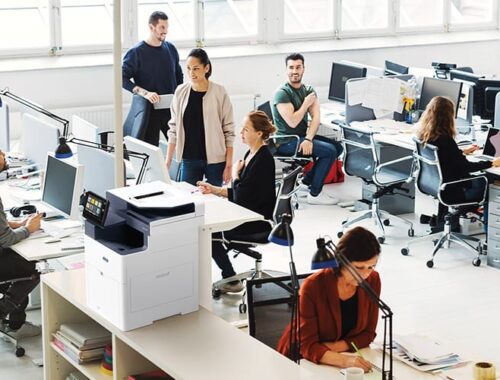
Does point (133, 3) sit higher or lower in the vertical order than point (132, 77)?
higher

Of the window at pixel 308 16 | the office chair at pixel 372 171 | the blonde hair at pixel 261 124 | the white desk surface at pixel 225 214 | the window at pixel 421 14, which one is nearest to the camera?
the white desk surface at pixel 225 214

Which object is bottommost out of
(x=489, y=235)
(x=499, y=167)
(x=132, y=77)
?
(x=489, y=235)

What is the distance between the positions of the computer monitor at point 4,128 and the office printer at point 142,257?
346 cm

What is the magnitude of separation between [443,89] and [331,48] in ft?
6.10

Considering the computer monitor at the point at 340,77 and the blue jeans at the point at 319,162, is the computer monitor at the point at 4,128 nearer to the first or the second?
the blue jeans at the point at 319,162

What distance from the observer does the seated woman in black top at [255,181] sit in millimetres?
6172

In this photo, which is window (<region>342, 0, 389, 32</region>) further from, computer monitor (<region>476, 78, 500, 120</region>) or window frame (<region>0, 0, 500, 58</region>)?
computer monitor (<region>476, 78, 500, 120</region>)

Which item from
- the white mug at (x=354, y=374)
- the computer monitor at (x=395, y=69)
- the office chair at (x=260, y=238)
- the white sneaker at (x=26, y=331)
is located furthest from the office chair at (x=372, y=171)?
the white mug at (x=354, y=374)

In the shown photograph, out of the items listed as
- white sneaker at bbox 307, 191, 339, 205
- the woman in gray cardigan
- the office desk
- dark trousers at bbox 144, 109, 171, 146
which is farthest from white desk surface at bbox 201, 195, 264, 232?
white sneaker at bbox 307, 191, 339, 205

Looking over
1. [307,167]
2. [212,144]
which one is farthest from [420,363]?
[307,167]

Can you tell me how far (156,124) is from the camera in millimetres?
8422

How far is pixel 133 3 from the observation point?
9195 millimetres

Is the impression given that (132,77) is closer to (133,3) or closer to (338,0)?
(133,3)

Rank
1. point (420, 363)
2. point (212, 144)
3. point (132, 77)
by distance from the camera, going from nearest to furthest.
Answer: point (420, 363) → point (212, 144) → point (132, 77)
